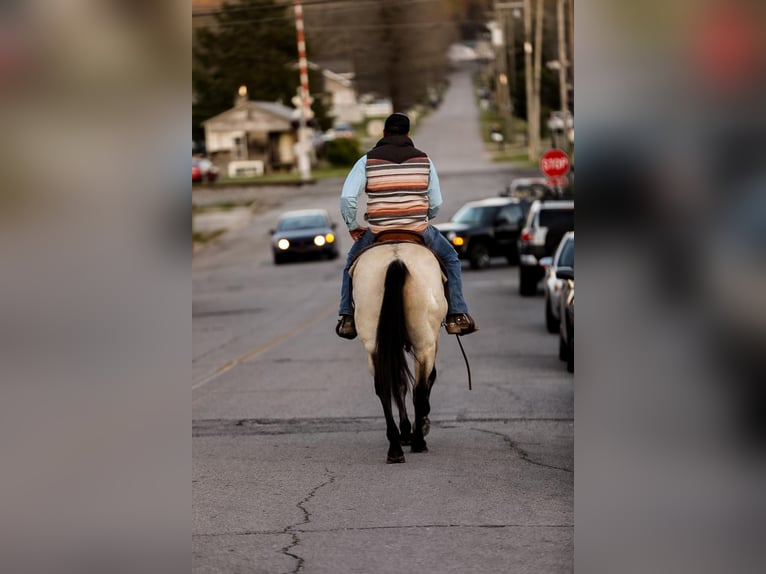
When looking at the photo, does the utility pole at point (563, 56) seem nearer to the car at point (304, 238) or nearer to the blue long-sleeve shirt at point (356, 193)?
the car at point (304, 238)

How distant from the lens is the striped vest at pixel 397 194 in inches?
446

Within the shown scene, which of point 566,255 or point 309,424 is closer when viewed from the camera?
point 309,424

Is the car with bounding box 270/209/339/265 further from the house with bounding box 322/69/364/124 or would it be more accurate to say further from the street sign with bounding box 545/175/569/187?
the house with bounding box 322/69/364/124

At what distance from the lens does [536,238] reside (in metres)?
30.2

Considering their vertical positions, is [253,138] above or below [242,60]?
below

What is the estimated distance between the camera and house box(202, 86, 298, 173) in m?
89.0

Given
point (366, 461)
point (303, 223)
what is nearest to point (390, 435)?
point (366, 461)

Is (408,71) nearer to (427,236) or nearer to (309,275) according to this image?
(309,275)

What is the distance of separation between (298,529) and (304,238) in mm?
35608

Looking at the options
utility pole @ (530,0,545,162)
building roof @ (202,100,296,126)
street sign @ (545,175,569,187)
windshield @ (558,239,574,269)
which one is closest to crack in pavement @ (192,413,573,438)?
windshield @ (558,239,574,269)

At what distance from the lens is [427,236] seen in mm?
11391

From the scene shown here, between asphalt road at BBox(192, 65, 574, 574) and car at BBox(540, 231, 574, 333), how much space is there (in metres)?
0.65
